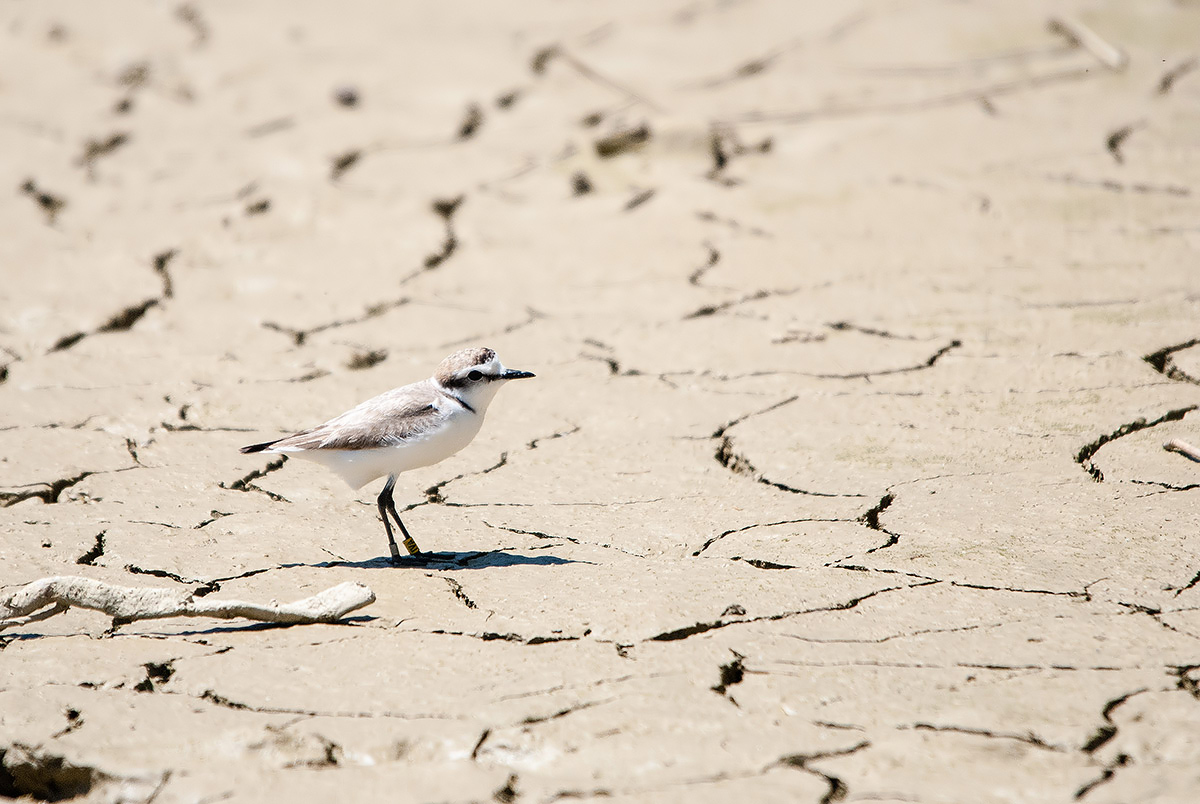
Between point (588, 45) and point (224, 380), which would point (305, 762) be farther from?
point (588, 45)

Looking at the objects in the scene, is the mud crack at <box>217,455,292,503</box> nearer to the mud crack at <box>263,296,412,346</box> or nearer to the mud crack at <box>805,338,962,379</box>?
the mud crack at <box>263,296,412,346</box>

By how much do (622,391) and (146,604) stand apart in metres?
1.80

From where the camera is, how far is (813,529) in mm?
2855

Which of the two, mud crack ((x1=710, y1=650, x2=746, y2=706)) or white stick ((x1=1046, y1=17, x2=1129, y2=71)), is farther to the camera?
white stick ((x1=1046, y1=17, x2=1129, y2=71))

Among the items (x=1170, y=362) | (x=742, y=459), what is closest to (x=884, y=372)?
(x=742, y=459)

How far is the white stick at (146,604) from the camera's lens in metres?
2.37

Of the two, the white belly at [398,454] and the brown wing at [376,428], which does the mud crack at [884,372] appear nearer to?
the white belly at [398,454]

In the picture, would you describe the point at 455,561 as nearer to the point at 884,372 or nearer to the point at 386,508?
the point at 386,508

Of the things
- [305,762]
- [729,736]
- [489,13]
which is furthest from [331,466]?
[489,13]

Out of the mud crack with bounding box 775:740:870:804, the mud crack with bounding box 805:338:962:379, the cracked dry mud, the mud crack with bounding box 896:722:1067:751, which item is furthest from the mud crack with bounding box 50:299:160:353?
the mud crack with bounding box 896:722:1067:751

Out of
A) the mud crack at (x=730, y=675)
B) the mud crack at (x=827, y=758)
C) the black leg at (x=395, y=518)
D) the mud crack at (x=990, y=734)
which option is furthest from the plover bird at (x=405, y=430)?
the mud crack at (x=990, y=734)

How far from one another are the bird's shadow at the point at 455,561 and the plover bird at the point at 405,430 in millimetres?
32

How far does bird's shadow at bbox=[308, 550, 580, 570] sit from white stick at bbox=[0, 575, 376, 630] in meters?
0.29

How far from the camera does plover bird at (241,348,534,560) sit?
9.33 feet
